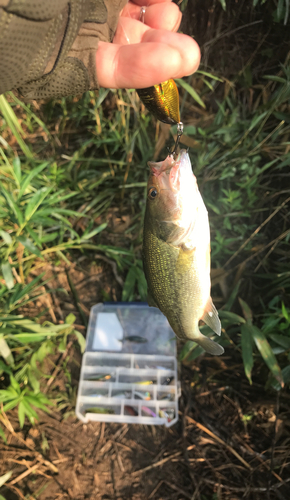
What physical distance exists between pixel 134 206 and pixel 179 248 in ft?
6.65

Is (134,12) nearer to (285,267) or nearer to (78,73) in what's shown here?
(78,73)

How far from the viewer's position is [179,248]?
1.49 meters

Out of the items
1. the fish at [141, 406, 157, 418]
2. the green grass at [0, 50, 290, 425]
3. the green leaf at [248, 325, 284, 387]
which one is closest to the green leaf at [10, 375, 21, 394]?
the green grass at [0, 50, 290, 425]

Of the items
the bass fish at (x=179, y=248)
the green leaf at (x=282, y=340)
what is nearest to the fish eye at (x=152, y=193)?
the bass fish at (x=179, y=248)

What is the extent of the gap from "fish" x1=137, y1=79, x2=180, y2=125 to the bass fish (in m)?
0.22

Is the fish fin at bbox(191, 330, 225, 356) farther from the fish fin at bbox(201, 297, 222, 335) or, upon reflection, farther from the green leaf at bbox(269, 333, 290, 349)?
the green leaf at bbox(269, 333, 290, 349)

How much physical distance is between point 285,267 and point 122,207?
76.9 inches

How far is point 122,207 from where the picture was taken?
134 inches

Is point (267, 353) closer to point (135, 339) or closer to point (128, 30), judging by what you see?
point (135, 339)

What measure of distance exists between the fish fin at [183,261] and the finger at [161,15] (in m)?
1.55

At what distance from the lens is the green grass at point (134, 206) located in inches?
87.0

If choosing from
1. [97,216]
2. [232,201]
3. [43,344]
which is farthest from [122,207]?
[43,344]

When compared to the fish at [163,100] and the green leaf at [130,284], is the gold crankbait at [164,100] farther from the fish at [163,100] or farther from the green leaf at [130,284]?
the green leaf at [130,284]

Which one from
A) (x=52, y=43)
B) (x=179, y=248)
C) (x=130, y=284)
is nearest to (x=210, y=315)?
(x=179, y=248)
